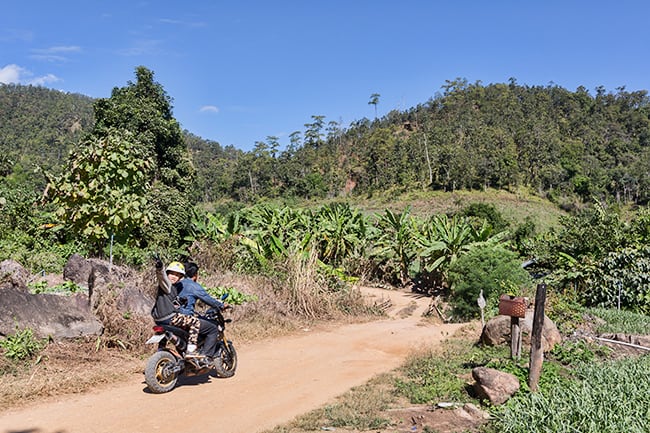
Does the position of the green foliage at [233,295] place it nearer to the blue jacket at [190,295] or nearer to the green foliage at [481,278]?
the blue jacket at [190,295]

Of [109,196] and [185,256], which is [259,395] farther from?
[185,256]

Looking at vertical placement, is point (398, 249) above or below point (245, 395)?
above

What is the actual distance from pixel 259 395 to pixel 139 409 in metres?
1.19

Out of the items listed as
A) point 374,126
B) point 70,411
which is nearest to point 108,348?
point 70,411

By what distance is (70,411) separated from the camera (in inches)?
188

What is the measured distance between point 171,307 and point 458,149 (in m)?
47.5

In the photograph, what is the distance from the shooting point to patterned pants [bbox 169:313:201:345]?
5.26m

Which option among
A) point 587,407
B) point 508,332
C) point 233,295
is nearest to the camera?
point 587,407

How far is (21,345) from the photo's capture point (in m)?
5.66

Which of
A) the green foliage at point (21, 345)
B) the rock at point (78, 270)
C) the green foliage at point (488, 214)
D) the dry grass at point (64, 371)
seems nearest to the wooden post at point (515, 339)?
the dry grass at point (64, 371)

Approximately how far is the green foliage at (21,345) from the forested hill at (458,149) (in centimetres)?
4231

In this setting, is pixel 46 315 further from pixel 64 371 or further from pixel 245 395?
pixel 245 395

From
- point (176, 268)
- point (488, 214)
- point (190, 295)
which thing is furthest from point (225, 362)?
point (488, 214)

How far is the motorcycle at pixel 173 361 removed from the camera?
203 inches
